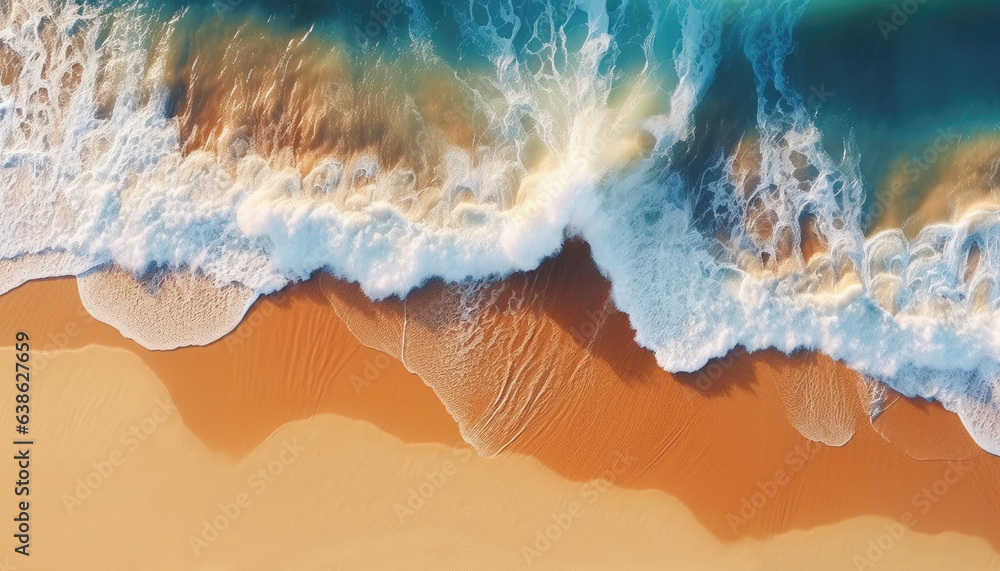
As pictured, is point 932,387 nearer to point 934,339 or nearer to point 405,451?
point 934,339

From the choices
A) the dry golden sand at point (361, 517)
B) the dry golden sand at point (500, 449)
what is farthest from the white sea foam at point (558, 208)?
the dry golden sand at point (361, 517)

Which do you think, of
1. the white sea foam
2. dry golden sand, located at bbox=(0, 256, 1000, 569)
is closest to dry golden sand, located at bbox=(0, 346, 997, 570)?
dry golden sand, located at bbox=(0, 256, 1000, 569)

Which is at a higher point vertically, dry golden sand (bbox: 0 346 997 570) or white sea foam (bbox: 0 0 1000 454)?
white sea foam (bbox: 0 0 1000 454)

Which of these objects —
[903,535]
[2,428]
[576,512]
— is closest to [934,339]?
[903,535]

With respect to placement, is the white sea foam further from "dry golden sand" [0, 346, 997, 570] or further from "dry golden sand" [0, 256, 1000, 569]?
"dry golden sand" [0, 346, 997, 570]

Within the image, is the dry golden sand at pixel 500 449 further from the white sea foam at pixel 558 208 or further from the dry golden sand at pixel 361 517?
the white sea foam at pixel 558 208

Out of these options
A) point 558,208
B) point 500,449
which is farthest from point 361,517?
point 558,208
